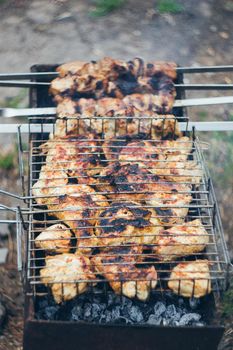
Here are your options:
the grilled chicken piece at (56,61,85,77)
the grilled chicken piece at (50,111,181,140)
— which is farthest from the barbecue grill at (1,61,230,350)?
the grilled chicken piece at (56,61,85,77)

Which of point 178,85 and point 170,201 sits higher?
point 178,85

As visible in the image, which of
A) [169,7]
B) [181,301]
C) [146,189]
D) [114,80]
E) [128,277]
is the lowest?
[181,301]

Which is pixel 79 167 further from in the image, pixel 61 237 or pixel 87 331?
pixel 87 331

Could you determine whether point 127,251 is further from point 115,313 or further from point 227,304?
point 227,304

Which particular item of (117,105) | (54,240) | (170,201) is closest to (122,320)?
(54,240)

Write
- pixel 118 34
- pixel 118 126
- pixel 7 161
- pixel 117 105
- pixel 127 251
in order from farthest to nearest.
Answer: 1. pixel 118 34
2. pixel 7 161
3. pixel 117 105
4. pixel 118 126
5. pixel 127 251

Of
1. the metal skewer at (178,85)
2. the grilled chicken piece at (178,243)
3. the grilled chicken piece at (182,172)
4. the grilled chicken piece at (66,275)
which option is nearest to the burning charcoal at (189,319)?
the grilled chicken piece at (178,243)
